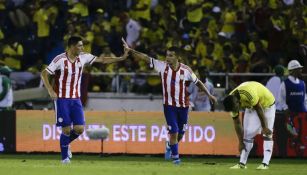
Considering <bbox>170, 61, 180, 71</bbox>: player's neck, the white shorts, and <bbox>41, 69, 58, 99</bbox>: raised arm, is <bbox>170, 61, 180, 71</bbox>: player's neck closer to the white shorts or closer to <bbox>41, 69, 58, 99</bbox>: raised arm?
the white shorts

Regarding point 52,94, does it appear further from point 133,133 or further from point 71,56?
point 133,133

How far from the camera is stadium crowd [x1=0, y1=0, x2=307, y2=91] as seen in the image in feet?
87.0

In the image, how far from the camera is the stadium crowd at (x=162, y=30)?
2652 centimetres

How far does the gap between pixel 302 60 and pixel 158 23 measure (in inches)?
188

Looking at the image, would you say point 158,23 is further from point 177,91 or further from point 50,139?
point 177,91

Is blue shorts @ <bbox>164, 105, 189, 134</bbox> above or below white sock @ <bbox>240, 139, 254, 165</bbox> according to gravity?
above

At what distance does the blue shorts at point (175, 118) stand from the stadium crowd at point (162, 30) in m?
5.73

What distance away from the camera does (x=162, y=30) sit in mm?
27844

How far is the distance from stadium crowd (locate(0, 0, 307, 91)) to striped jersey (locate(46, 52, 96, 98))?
7198 mm

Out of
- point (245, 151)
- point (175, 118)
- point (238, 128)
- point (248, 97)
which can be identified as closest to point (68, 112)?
point (175, 118)

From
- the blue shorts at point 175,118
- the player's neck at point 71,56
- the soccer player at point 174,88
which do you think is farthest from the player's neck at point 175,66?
the player's neck at point 71,56

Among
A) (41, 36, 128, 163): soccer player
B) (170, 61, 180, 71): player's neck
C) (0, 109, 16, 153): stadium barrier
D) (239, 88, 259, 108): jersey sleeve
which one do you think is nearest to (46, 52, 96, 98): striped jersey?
(41, 36, 128, 163): soccer player

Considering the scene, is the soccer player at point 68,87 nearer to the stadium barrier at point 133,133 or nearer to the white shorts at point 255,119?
the white shorts at point 255,119

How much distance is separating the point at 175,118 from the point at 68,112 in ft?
8.02
